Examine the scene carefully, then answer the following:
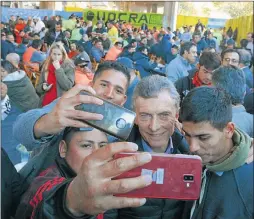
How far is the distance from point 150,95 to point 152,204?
0.25 m

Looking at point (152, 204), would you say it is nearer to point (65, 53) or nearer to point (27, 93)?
point (27, 93)

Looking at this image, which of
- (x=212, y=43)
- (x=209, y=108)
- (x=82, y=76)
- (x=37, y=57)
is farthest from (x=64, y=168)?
(x=37, y=57)

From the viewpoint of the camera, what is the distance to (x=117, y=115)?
0.59 metres

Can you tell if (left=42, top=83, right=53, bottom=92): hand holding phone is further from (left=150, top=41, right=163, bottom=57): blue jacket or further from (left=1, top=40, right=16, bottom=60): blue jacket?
(left=1, top=40, right=16, bottom=60): blue jacket

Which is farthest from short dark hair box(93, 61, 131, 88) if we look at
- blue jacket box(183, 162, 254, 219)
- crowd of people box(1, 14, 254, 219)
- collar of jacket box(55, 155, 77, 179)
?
blue jacket box(183, 162, 254, 219)

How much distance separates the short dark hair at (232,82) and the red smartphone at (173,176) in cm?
65

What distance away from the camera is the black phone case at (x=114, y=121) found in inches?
22.6

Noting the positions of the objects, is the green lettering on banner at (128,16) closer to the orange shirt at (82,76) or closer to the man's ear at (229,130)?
the orange shirt at (82,76)

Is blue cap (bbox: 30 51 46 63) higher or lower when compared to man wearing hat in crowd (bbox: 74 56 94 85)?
lower

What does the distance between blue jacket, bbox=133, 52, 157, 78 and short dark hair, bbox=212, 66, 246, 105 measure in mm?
Answer: 223

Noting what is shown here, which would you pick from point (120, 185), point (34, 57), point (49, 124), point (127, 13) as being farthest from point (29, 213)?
point (34, 57)

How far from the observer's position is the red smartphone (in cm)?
46

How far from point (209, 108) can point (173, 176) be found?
0.32 meters

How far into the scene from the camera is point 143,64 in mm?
→ 1352
